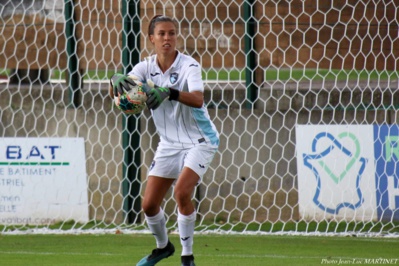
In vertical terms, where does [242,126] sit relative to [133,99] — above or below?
below

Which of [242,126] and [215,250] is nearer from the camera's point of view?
[215,250]

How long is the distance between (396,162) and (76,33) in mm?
4064

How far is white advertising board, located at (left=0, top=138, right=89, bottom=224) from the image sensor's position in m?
12.2

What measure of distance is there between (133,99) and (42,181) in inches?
178

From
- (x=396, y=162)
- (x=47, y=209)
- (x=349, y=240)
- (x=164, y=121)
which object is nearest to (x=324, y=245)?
(x=349, y=240)

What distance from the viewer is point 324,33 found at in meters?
12.1

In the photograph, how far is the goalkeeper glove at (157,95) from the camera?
7.89m

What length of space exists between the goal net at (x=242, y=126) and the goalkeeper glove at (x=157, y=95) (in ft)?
12.9

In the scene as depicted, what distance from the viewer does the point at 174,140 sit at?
8672 mm

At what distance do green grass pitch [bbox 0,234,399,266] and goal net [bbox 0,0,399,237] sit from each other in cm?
69

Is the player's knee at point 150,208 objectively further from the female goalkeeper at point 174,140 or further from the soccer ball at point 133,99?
the soccer ball at point 133,99

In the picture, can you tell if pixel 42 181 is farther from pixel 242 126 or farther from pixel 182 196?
pixel 182 196

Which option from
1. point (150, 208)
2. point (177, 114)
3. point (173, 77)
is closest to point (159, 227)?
point (150, 208)

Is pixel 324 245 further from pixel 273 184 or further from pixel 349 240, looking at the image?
pixel 273 184
